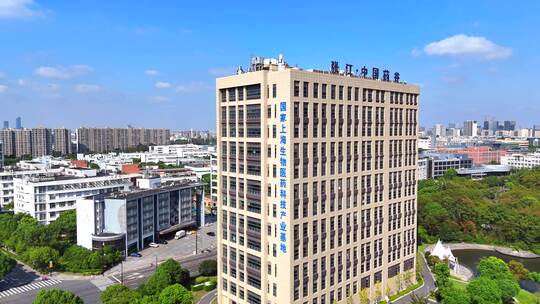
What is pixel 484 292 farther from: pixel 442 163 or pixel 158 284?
pixel 442 163

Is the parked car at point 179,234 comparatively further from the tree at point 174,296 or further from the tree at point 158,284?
the tree at point 174,296

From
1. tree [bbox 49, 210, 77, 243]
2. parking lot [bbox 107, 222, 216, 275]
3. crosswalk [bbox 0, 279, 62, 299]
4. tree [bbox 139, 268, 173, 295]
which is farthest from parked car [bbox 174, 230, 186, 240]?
tree [bbox 139, 268, 173, 295]

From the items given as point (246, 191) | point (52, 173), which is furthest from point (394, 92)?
point (52, 173)

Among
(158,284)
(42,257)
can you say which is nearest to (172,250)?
(42,257)

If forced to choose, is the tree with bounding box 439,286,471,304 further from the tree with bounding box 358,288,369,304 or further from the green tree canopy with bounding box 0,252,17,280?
the green tree canopy with bounding box 0,252,17,280

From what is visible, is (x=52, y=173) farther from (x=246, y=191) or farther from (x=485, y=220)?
(x=485, y=220)
